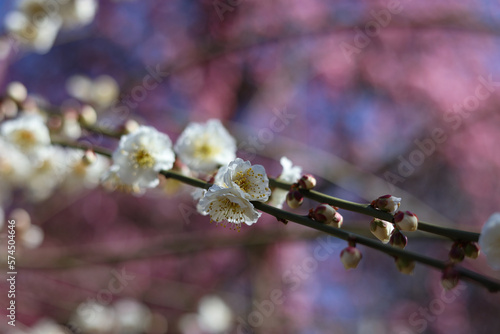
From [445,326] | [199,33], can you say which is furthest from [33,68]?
[445,326]

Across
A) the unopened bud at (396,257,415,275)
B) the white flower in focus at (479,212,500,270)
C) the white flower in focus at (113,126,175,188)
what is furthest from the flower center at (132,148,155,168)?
the white flower in focus at (479,212,500,270)

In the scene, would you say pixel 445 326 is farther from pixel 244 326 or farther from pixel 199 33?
pixel 199 33

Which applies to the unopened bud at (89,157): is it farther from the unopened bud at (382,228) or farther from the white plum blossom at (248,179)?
the unopened bud at (382,228)

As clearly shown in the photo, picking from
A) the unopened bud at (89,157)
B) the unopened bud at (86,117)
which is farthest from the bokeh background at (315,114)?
the unopened bud at (89,157)

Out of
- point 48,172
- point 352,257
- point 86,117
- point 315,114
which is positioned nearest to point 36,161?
point 86,117

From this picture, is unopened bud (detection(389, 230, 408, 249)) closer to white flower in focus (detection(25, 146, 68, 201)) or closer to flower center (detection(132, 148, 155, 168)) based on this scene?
flower center (detection(132, 148, 155, 168))
